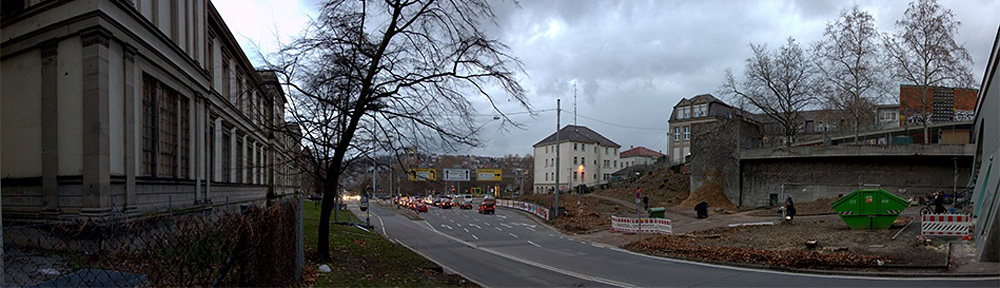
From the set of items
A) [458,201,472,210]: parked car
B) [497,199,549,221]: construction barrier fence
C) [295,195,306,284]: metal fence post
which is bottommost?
[458,201,472,210]: parked car

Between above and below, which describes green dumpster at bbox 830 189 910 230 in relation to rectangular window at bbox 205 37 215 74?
below

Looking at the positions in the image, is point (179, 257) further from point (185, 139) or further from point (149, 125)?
point (185, 139)

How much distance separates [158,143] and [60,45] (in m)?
4.75

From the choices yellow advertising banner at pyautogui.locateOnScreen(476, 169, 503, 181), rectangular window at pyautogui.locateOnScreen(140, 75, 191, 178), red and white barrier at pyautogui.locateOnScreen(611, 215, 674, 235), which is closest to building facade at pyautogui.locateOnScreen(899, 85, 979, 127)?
red and white barrier at pyautogui.locateOnScreen(611, 215, 674, 235)

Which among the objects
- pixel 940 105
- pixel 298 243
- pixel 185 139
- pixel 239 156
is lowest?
pixel 298 243

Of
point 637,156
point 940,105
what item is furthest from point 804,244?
point 637,156

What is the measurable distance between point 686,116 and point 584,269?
242 feet

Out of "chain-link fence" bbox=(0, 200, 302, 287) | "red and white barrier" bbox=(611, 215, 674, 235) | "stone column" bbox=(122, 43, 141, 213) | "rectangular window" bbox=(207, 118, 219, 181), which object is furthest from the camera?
"red and white barrier" bbox=(611, 215, 674, 235)

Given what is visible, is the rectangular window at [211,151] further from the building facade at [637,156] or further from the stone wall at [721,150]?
the building facade at [637,156]

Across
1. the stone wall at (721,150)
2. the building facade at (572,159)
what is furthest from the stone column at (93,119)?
the building facade at (572,159)

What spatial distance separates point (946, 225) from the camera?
18469 mm

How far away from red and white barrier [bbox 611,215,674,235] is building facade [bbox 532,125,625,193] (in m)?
54.7

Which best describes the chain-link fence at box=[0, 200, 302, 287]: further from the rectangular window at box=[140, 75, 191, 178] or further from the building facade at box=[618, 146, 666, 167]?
the building facade at box=[618, 146, 666, 167]

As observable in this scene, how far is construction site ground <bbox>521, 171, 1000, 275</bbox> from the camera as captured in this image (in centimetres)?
1480
